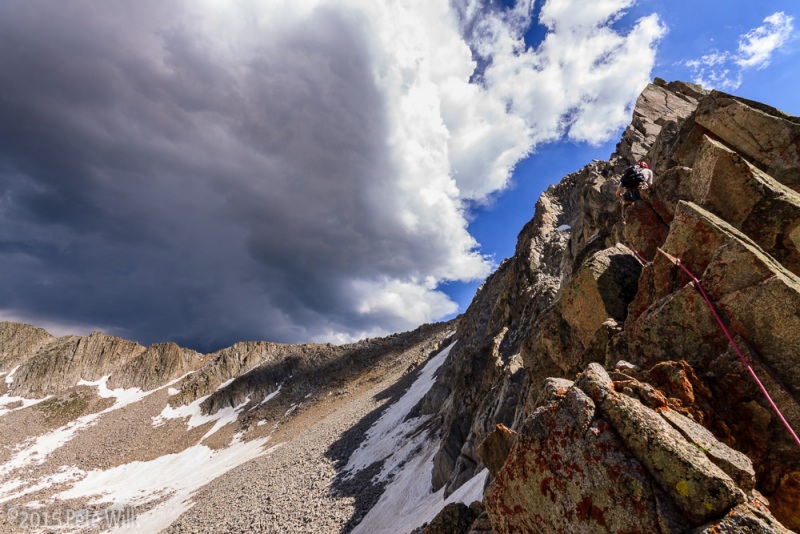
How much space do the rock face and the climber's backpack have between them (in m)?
0.82

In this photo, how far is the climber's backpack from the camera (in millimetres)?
15494

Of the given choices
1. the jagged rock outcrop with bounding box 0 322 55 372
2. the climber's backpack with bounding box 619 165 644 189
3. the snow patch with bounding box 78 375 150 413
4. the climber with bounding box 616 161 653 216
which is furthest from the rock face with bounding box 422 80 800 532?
the jagged rock outcrop with bounding box 0 322 55 372

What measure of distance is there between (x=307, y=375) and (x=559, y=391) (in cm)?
12838

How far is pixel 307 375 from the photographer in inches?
4936

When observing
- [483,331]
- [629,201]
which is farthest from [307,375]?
[629,201]

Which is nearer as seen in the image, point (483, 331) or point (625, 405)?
point (625, 405)

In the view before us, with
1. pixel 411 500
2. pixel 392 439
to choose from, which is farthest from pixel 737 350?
pixel 392 439

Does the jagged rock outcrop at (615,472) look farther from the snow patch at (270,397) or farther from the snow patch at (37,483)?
the snow patch at (37,483)

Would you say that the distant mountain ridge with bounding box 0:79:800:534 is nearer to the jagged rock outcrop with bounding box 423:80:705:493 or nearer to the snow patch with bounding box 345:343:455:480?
the jagged rock outcrop with bounding box 423:80:705:493

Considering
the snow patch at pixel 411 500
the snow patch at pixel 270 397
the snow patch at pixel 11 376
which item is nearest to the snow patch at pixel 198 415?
the snow patch at pixel 270 397

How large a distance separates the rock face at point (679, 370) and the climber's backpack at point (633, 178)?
820 millimetres

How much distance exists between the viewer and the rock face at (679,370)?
6.05 metres

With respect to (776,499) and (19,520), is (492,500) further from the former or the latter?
(19,520)

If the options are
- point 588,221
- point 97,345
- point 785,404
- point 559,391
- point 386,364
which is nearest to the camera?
point 785,404
